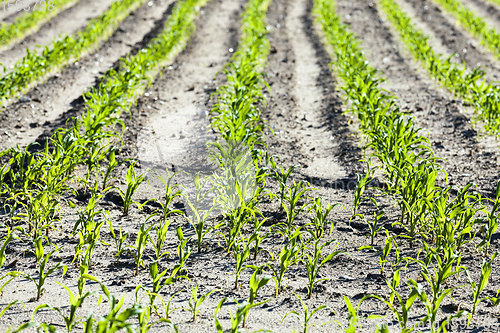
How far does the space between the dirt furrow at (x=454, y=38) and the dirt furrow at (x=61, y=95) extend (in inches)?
246

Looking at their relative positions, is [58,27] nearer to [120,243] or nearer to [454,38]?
[454,38]

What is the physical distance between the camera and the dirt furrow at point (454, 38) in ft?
36.0

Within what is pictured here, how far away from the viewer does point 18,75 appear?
7832 mm

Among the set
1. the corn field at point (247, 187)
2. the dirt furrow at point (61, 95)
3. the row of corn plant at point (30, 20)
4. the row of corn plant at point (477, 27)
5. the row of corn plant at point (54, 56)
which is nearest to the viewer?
the corn field at point (247, 187)

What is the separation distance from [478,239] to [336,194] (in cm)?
134

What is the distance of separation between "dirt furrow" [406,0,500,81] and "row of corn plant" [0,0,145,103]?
673 cm

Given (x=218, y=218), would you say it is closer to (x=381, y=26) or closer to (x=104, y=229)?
(x=104, y=229)

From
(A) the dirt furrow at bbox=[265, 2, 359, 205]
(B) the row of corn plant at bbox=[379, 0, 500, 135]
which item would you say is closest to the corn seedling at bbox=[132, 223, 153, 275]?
(A) the dirt furrow at bbox=[265, 2, 359, 205]

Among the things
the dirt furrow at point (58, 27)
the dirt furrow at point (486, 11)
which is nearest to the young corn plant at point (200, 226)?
the dirt furrow at point (58, 27)

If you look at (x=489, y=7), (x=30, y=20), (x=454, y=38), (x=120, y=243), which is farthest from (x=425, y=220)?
(x=489, y=7)

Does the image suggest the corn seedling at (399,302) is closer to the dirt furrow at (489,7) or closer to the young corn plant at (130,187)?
the young corn plant at (130,187)

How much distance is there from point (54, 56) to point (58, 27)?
197 inches

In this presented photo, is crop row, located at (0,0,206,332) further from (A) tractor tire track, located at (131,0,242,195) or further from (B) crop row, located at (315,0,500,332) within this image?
(B) crop row, located at (315,0,500,332)

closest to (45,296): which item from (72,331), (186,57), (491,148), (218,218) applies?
(72,331)
